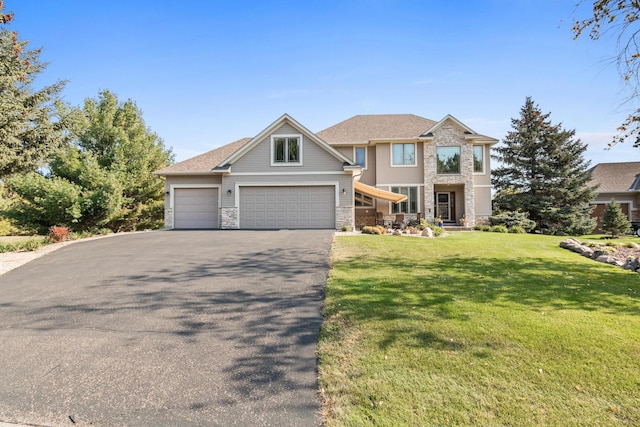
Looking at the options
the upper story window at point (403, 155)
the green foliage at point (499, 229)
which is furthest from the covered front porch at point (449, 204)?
the upper story window at point (403, 155)

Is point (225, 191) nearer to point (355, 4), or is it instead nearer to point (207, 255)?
point (207, 255)

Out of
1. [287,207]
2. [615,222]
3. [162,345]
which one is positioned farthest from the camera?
[615,222]

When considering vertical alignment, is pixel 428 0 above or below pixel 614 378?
above

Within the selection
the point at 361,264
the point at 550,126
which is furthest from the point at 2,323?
the point at 550,126

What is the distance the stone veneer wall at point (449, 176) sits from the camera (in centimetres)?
2319

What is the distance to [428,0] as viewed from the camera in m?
10.8

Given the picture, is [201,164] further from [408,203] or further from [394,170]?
[408,203]

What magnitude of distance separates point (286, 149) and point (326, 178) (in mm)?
2962

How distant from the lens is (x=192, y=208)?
790 inches

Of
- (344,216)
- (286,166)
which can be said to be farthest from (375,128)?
(344,216)

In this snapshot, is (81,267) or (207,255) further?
(207,255)

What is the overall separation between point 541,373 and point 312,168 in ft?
52.1

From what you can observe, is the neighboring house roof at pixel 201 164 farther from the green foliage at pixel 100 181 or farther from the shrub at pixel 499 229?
the shrub at pixel 499 229

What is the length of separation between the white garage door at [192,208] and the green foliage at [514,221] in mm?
19515
